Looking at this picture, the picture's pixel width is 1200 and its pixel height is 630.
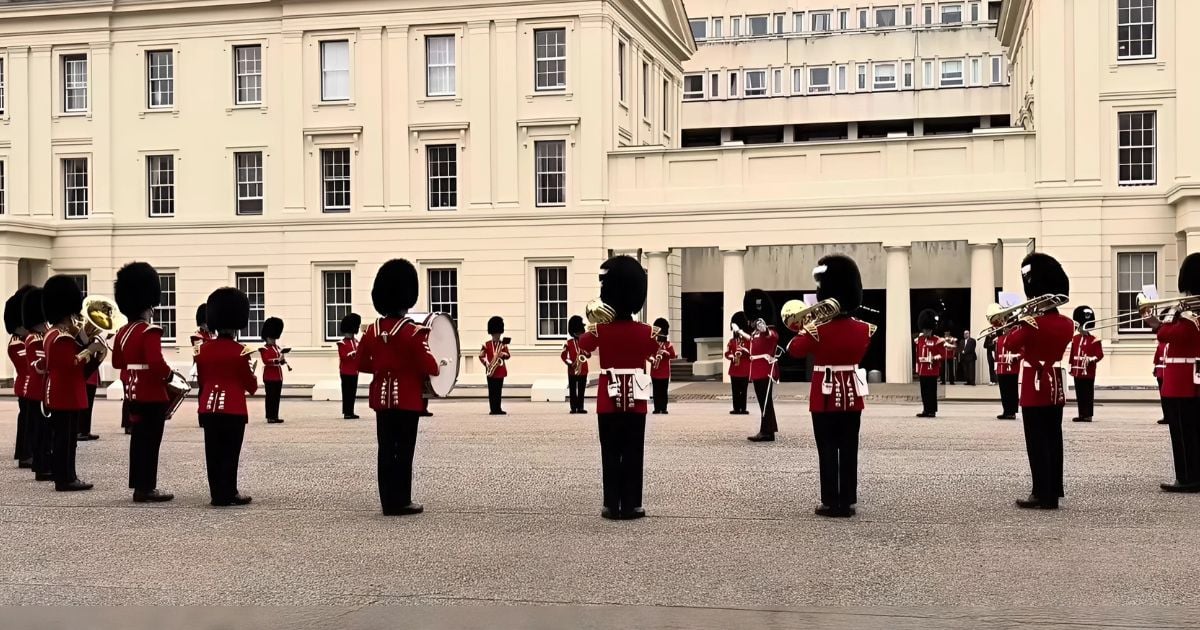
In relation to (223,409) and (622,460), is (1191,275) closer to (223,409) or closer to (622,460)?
(622,460)

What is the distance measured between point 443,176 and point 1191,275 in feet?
84.9

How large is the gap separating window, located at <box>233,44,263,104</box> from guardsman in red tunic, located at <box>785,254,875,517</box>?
29286 millimetres

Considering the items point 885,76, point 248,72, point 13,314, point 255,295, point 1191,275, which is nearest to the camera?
point 1191,275

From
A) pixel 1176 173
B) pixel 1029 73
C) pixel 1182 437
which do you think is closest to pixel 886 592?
pixel 1182 437

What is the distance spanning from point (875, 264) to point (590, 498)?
1111 inches

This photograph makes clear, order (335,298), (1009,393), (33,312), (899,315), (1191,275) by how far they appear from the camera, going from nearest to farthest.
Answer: (1191,275), (33,312), (1009,393), (899,315), (335,298)

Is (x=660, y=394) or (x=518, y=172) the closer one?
(x=660, y=394)

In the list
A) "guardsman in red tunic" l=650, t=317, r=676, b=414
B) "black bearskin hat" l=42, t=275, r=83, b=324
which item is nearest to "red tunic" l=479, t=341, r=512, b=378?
"guardsman in red tunic" l=650, t=317, r=676, b=414

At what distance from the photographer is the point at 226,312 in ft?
36.8

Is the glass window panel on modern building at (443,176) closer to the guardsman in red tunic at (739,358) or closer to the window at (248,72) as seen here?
the window at (248,72)

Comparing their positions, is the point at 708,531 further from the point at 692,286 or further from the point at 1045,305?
the point at 692,286

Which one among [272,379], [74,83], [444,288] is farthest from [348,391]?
[74,83]

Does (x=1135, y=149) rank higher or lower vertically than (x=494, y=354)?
higher

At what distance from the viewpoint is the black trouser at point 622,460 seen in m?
9.98
